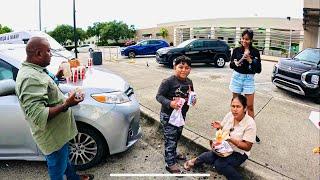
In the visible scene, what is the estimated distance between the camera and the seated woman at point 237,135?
12.3 feet

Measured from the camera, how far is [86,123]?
4051 mm

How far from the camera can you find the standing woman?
15.5 feet

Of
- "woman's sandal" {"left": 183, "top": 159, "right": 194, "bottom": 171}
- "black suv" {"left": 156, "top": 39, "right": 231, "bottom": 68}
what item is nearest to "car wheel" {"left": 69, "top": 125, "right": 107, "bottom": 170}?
"woman's sandal" {"left": 183, "top": 159, "right": 194, "bottom": 171}

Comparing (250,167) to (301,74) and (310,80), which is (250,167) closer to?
(310,80)

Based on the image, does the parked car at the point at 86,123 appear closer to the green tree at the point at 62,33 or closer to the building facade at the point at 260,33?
the building facade at the point at 260,33

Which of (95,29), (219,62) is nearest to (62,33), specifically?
(95,29)

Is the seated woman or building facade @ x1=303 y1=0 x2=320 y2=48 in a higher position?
building facade @ x1=303 y1=0 x2=320 y2=48

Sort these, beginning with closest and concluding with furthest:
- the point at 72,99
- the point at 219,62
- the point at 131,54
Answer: the point at 72,99 → the point at 219,62 → the point at 131,54

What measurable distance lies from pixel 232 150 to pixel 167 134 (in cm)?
84

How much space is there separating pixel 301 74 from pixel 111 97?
19.8 ft

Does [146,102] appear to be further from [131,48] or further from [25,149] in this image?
[131,48]

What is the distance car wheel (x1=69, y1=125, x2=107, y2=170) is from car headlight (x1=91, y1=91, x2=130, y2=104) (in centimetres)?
39

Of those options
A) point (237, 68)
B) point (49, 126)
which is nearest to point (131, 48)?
point (237, 68)

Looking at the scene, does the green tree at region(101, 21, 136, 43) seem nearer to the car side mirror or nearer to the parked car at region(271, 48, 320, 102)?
the parked car at region(271, 48, 320, 102)
